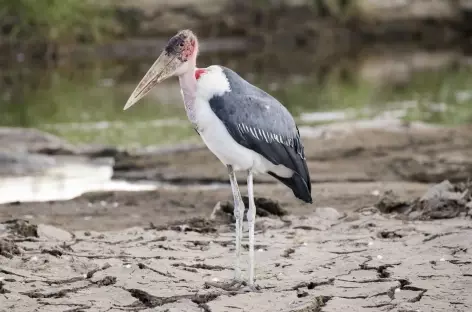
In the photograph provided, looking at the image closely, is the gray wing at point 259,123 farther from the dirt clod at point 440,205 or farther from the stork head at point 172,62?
the dirt clod at point 440,205

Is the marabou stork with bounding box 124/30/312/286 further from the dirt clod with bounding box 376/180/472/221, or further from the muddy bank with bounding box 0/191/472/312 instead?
the dirt clod with bounding box 376/180/472/221

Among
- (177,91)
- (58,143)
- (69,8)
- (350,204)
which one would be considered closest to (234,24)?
(69,8)

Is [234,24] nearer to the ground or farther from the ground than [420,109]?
farther from the ground

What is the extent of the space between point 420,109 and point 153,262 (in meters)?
9.67

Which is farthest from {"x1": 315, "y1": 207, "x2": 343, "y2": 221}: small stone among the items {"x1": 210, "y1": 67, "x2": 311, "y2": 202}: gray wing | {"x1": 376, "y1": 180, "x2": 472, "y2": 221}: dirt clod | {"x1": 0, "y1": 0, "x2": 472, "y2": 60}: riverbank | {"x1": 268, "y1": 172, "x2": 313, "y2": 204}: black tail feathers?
{"x1": 0, "y1": 0, "x2": 472, "y2": 60}: riverbank

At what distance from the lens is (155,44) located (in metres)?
27.0

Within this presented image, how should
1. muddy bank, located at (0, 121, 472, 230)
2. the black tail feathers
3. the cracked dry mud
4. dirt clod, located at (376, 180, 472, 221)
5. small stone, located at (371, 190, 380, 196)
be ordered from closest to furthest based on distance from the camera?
the cracked dry mud < the black tail feathers < dirt clod, located at (376, 180, 472, 221) < muddy bank, located at (0, 121, 472, 230) < small stone, located at (371, 190, 380, 196)

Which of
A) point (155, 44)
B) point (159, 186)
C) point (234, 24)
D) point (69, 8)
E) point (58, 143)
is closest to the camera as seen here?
point (159, 186)

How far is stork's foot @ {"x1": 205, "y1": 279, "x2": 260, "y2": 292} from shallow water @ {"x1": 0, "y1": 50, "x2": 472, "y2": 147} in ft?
21.3

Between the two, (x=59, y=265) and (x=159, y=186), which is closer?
(x=59, y=265)

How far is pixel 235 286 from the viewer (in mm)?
4707

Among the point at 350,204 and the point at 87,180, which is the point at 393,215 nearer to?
the point at 350,204

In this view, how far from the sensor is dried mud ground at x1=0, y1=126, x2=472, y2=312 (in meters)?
4.53

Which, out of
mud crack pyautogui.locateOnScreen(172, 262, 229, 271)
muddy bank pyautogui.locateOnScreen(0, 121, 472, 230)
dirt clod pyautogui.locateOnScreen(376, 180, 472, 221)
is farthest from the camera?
muddy bank pyautogui.locateOnScreen(0, 121, 472, 230)
